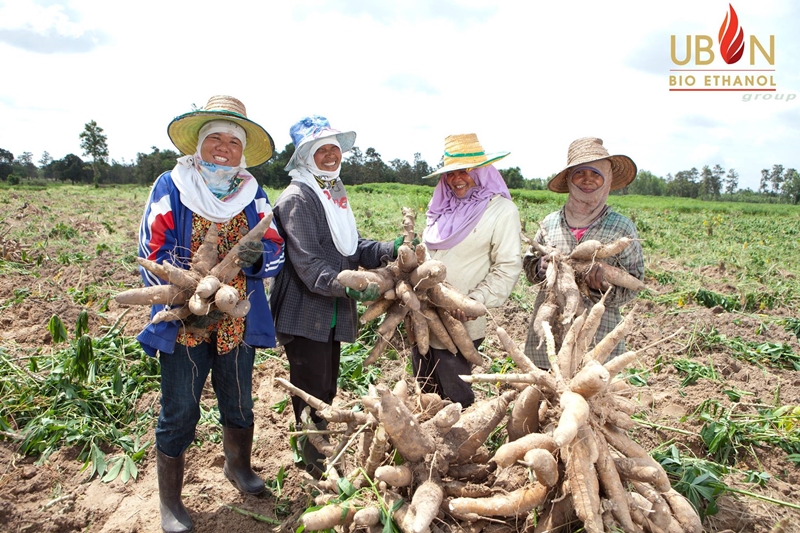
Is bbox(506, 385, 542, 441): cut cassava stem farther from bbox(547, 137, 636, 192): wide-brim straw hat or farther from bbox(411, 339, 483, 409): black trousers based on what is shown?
bbox(547, 137, 636, 192): wide-brim straw hat

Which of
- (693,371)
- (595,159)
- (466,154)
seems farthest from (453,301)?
(693,371)

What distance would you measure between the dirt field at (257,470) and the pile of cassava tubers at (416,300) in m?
0.41

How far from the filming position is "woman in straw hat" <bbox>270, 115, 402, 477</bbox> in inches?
98.3

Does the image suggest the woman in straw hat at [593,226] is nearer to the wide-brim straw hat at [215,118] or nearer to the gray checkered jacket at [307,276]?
the gray checkered jacket at [307,276]

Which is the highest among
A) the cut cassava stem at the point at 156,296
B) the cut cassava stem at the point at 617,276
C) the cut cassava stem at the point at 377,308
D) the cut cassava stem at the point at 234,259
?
the cut cassava stem at the point at 234,259

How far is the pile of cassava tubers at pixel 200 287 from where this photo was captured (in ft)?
6.59

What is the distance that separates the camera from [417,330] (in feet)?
8.14

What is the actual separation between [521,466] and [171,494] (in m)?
1.70

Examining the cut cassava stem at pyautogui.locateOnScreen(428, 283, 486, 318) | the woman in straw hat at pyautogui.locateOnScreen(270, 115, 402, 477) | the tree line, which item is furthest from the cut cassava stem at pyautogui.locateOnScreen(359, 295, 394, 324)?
the tree line

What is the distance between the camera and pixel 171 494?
235 centimetres

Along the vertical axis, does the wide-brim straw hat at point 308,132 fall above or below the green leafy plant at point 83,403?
above

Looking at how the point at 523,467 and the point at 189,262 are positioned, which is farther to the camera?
the point at 189,262

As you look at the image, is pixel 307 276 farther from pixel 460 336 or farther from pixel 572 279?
pixel 572 279

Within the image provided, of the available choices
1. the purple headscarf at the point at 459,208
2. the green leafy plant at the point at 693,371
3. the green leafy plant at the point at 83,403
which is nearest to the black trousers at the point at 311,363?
the purple headscarf at the point at 459,208
